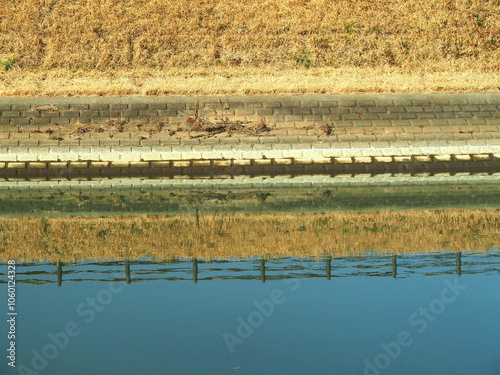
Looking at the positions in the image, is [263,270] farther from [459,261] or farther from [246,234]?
[459,261]

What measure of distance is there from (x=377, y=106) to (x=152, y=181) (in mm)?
7964

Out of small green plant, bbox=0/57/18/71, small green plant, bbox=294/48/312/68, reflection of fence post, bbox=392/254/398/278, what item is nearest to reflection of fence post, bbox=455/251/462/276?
reflection of fence post, bbox=392/254/398/278

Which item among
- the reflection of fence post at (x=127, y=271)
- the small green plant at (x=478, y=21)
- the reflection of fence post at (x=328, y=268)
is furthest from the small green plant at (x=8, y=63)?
the reflection of fence post at (x=328, y=268)

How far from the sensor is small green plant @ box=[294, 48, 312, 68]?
3788 centimetres

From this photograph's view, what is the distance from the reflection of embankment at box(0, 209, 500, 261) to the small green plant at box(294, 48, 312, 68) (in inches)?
550

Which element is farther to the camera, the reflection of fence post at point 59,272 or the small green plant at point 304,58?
the small green plant at point 304,58

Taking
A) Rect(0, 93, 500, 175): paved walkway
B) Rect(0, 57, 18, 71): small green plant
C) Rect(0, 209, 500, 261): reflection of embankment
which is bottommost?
Rect(0, 209, 500, 261): reflection of embankment

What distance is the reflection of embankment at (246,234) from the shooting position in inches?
829

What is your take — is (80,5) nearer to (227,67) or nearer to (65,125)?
(227,67)

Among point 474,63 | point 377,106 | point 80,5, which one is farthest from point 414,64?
point 80,5

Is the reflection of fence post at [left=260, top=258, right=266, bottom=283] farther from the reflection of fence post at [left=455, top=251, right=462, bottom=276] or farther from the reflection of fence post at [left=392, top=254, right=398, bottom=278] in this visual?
the reflection of fence post at [left=455, top=251, right=462, bottom=276]

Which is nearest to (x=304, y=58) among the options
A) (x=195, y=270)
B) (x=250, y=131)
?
(x=250, y=131)

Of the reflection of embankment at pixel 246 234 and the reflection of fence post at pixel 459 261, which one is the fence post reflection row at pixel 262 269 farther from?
the reflection of embankment at pixel 246 234

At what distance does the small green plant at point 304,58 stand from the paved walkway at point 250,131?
18.8ft
